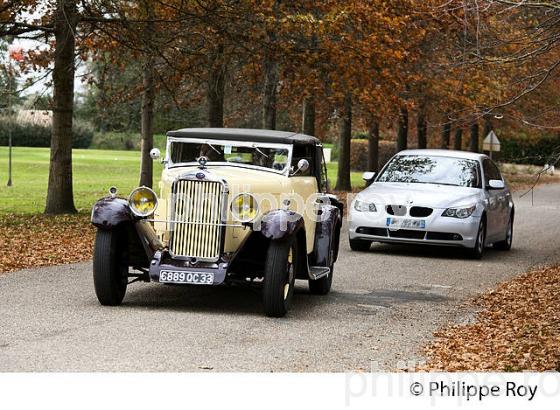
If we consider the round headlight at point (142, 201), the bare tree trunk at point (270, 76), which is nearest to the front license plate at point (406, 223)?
the round headlight at point (142, 201)

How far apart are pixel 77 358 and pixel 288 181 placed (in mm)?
4112

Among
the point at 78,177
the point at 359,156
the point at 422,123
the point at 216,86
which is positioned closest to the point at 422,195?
the point at 216,86

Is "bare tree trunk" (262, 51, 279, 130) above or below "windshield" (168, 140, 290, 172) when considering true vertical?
above

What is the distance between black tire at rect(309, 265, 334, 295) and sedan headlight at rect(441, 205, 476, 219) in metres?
4.98

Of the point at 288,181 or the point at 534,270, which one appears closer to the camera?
the point at 288,181

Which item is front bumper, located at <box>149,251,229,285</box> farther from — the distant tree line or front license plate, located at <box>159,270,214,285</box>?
the distant tree line

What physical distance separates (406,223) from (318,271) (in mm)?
5420

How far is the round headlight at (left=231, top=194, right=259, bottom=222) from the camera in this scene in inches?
436

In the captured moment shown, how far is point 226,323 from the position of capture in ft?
34.2

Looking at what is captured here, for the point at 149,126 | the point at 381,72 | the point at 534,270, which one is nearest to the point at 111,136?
the point at 149,126

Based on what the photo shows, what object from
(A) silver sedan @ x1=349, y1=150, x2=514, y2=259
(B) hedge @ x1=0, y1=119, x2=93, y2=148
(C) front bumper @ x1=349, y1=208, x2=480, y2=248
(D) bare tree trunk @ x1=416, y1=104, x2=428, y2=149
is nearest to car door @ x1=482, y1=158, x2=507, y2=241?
(A) silver sedan @ x1=349, y1=150, x2=514, y2=259

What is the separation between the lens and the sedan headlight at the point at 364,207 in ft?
58.7

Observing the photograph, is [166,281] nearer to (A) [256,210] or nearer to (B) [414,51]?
(A) [256,210]

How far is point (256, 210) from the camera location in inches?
437
